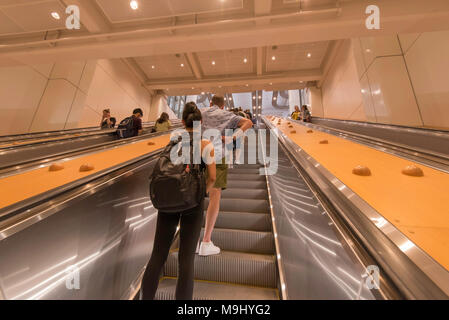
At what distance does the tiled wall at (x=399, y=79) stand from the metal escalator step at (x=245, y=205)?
4.84 m

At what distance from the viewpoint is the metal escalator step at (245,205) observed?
9.74ft

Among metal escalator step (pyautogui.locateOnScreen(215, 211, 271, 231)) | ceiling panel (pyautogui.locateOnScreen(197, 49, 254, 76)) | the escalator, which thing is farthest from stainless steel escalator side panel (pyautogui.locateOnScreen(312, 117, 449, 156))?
ceiling panel (pyautogui.locateOnScreen(197, 49, 254, 76))

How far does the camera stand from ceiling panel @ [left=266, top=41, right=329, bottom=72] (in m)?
9.46

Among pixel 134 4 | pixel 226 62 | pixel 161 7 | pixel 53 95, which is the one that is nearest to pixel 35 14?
pixel 53 95

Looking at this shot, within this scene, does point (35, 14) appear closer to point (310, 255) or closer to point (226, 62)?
point (226, 62)

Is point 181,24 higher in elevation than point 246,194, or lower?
higher

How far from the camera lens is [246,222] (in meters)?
2.60

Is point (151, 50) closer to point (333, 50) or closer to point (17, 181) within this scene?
point (17, 181)

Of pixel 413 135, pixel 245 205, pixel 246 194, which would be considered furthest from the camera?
pixel 246 194

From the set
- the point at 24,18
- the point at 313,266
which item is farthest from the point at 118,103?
the point at 313,266

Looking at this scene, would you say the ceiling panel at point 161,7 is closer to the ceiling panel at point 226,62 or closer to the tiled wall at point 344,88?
the ceiling panel at point 226,62

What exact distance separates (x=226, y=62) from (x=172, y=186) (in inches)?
438

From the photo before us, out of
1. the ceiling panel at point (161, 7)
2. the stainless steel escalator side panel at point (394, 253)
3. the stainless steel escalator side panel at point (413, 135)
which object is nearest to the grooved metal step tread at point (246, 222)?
the stainless steel escalator side panel at point (394, 253)

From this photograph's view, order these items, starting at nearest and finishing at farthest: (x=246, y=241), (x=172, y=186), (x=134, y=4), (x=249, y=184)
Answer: (x=172, y=186) → (x=246, y=241) → (x=249, y=184) → (x=134, y=4)
